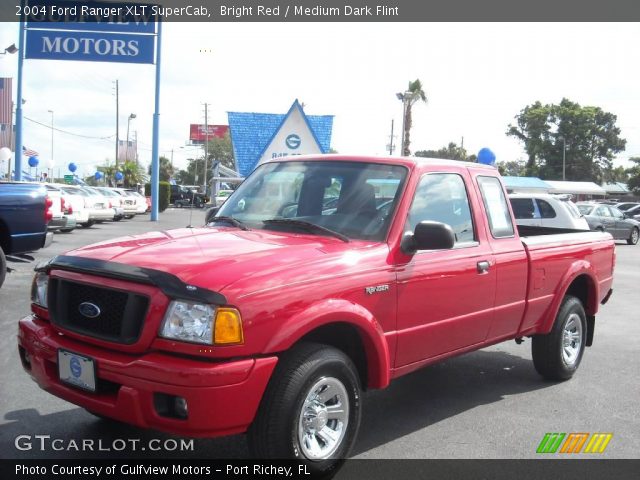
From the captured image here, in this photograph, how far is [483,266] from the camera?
479 centimetres

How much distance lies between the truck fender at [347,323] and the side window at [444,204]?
861mm

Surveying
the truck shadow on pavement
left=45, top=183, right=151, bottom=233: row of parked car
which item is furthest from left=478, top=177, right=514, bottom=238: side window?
left=45, top=183, right=151, bottom=233: row of parked car

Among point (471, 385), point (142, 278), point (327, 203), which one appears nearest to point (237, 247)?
point (142, 278)

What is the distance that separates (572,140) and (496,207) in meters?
73.3

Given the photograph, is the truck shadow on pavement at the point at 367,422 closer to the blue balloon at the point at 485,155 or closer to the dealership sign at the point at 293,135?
the dealership sign at the point at 293,135

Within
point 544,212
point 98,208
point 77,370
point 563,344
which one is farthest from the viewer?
point 98,208

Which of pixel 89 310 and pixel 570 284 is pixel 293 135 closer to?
pixel 570 284

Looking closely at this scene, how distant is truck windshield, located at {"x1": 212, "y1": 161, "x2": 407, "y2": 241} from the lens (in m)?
4.34

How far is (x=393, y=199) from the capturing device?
439 centimetres

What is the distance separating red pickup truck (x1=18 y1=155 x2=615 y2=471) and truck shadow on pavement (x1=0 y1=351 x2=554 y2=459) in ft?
1.88

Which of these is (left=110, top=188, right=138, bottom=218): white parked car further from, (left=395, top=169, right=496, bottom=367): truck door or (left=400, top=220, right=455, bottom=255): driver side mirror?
(left=400, top=220, right=455, bottom=255): driver side mirror

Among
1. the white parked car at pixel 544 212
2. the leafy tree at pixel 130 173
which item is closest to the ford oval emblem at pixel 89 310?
the white parked car at pixel 544 212

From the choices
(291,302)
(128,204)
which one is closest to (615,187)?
(128,204)

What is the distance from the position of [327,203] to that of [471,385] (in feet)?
7.65
